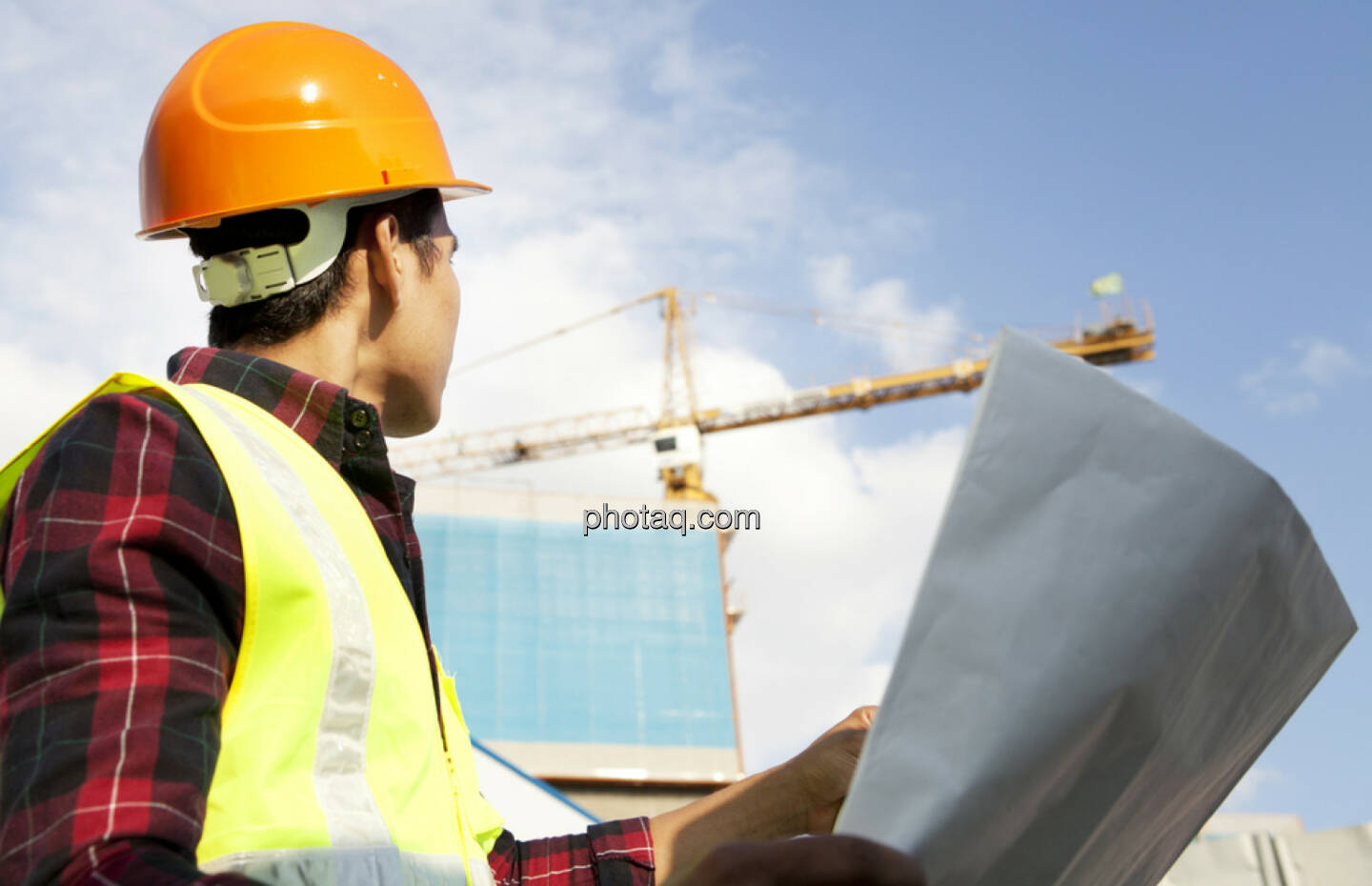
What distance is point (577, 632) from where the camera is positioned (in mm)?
32062

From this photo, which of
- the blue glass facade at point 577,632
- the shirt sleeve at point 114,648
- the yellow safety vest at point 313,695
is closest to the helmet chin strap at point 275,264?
the yellow safety vest at point 313,695

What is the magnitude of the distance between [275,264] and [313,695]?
30.4 inches

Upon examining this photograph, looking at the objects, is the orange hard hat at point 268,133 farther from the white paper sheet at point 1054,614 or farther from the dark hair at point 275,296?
the white paper sheet at point 1054,614

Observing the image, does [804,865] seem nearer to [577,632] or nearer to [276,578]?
[276,578]

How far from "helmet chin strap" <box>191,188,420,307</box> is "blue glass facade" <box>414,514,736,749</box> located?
2892 centimetres

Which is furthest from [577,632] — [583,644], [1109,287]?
[1109,287]

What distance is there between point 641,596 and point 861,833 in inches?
1290

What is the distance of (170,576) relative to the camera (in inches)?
41.4

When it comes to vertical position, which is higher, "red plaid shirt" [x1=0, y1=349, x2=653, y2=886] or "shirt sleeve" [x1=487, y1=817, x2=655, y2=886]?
"red plaid shirt" [x1=0, y1=349, x2=653, y2=886]

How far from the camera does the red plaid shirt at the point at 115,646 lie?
0.92 m

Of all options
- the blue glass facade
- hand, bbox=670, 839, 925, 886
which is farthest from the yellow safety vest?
the blue glass facade

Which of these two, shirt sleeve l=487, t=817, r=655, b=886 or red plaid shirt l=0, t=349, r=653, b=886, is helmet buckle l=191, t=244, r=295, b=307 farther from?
shirt sleeve l=487, t=817, r=655, b=886

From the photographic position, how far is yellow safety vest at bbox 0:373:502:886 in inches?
43.7

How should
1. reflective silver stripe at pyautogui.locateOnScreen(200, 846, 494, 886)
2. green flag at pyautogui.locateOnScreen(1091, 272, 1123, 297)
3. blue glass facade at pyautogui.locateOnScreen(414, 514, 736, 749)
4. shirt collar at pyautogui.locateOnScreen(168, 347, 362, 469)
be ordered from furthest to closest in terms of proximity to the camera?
green flag at pyautogui.locateOnScreen(1091, 272, 1123, 297), blue glass facade at pyautogui.locateOnScreen(414, 514, 736, 749), shirt collar at pyautogui.locateOnScreen(168, 347, 362, 469), reflective silver stripe at pyautogui.locateOnScreen(200, 846, 494, 886)
